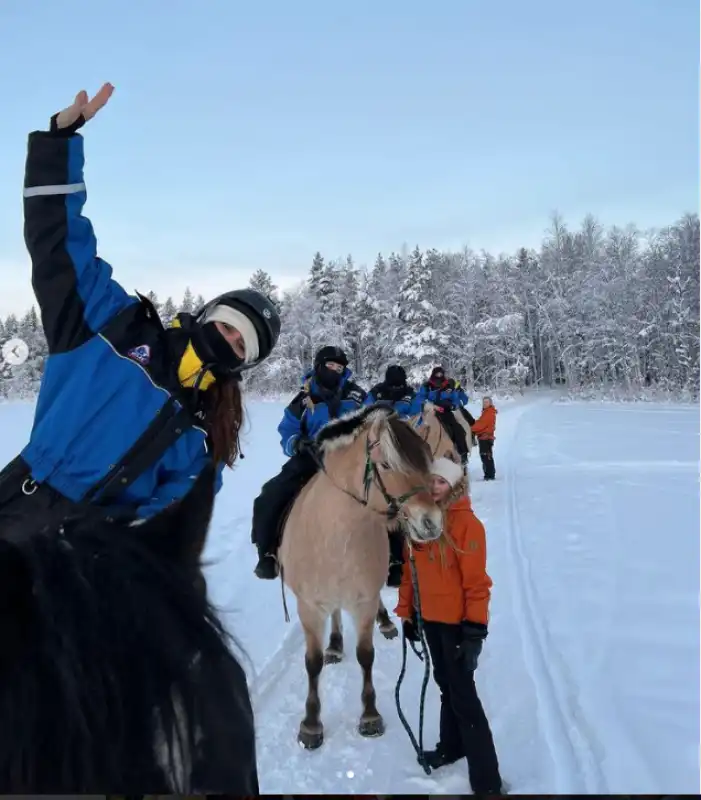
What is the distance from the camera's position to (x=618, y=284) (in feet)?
103

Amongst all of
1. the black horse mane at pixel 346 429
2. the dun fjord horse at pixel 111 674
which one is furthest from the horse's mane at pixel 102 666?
the black horse mane at pixel 346 429

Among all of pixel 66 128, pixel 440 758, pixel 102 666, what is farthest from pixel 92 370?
pixel 440 758

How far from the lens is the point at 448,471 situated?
2773mm

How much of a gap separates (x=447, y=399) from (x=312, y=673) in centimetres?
558

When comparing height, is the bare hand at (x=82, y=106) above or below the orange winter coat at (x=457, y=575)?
above

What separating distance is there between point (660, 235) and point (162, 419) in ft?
122

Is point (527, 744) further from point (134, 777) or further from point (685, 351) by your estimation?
point (685, 351)

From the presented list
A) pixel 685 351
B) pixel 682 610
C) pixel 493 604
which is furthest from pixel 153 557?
pixel 685 351

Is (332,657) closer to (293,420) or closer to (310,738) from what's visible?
(310,738)

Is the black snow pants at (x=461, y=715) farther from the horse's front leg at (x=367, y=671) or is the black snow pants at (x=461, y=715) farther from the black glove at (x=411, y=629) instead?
the horse's front leg at (x=367, y=671)

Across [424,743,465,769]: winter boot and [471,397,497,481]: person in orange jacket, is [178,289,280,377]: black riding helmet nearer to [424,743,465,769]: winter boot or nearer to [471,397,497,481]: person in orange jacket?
[424,743,465,769]: winter boot

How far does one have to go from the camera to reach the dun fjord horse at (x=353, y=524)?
9.34 feet

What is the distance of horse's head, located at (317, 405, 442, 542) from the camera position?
2645mm

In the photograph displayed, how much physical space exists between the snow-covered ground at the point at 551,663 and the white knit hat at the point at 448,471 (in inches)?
38.3
